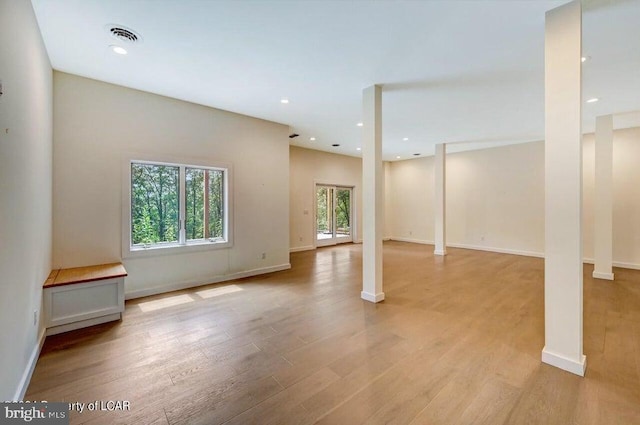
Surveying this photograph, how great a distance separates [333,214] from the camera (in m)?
8.91

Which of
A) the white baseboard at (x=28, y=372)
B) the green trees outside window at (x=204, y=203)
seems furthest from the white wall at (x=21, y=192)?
the green trees outside window at (x=204, y=203)

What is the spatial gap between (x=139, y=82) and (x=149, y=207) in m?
1.76

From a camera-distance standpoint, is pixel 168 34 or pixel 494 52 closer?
pixel 168 34

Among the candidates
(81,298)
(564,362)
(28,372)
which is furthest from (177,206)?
(564,362)

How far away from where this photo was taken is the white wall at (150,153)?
3404 mm

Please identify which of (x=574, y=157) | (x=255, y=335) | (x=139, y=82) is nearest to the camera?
(x=574, y=157)

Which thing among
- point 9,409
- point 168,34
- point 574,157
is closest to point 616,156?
point 574,157

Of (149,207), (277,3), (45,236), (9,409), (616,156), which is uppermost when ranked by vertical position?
(277,3)

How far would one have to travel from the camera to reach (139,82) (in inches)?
144

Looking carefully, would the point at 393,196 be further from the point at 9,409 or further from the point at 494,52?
the point at 9,409

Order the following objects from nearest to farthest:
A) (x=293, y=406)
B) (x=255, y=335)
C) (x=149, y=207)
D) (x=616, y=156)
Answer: (x=293, y=406), (x=255, y=335), (x=149, y=207), (x=616, y=156)

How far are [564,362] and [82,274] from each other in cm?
484

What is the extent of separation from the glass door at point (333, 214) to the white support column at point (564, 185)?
6493 millimetres

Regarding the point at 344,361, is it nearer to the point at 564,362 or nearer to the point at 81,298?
the point at 564,362
